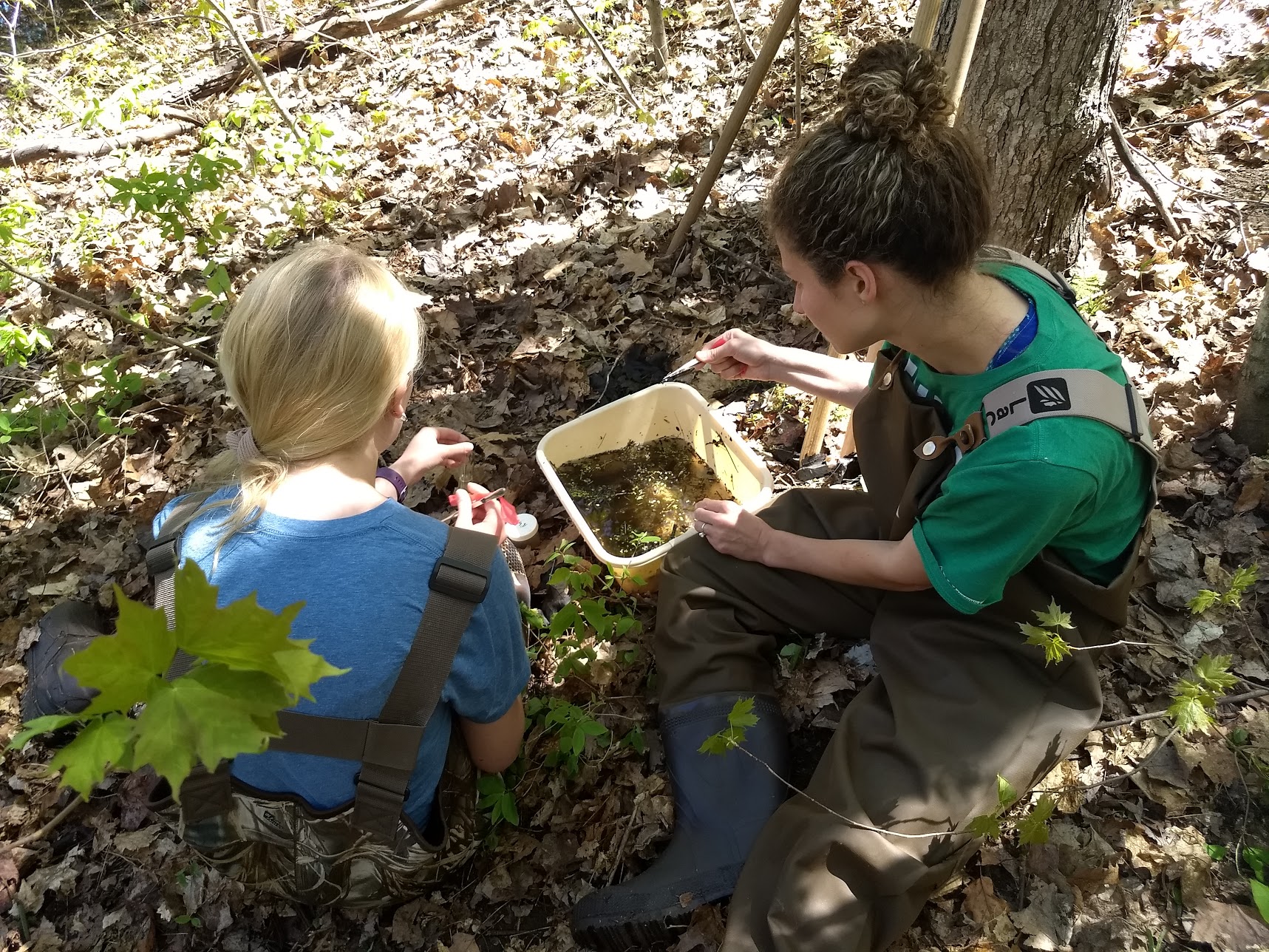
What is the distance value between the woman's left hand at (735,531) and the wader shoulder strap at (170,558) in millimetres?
1492

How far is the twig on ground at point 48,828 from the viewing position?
8.14 feet

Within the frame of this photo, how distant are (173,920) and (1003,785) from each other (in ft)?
8.00

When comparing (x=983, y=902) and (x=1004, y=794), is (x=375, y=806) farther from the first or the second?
(x=983, y=902)

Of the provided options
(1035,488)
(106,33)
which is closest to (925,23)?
(1035,488)

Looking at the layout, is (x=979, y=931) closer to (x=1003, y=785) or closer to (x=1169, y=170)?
(x=1003, y=785)

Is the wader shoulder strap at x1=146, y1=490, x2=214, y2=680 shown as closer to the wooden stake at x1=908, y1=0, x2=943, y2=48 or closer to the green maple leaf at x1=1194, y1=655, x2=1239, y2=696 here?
the green maple leaf at x1=1194, y1=655, x2=1239, y2=696

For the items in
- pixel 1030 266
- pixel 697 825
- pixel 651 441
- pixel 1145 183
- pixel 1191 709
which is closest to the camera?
pixel 1191 709

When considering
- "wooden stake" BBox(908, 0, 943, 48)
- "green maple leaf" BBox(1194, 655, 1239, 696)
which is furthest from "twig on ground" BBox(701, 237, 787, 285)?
"green maple leaf" BBox(1194, 655, 1239, 696)

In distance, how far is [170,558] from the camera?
171 cm

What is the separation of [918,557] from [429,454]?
1624 mm

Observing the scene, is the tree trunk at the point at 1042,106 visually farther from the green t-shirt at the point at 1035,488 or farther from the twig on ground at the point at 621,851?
the twig on ground at the point at 621,851

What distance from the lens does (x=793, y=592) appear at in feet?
8.41

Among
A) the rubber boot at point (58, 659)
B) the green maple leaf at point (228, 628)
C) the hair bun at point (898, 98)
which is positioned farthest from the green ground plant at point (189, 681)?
the rubber boot at point (58, 659)

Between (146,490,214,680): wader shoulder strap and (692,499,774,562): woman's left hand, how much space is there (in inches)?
58.8
